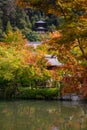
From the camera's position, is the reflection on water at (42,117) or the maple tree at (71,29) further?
the reflection on water at (42,117)

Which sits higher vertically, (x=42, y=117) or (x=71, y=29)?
(x=71, y=29)

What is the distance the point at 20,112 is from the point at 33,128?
464 centimetres

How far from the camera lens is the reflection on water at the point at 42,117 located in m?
13.0

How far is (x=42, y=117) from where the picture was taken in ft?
51.8

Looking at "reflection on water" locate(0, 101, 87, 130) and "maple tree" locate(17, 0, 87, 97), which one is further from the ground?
"maple tree" locate(17, 0, 87, 97)

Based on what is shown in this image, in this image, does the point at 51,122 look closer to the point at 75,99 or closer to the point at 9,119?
the point at 9,119

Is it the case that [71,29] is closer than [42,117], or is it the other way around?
[71,29]

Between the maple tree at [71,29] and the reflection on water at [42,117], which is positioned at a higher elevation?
the maple tree at [71,29]

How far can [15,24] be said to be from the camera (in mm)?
49062

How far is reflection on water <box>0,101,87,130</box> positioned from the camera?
42.8 feet

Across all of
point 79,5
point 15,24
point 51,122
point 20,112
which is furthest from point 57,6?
point 15,24

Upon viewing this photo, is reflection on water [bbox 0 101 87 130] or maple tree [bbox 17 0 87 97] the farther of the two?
reflection on water [bbox 0 101 87 130]

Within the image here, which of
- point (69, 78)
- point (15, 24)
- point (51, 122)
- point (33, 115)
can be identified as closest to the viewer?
point (69, 78)

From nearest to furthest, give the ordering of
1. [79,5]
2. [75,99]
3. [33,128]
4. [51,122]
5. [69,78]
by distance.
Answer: [79,5] < [69,78] < [33,128] < [51,122] < [75,99]
